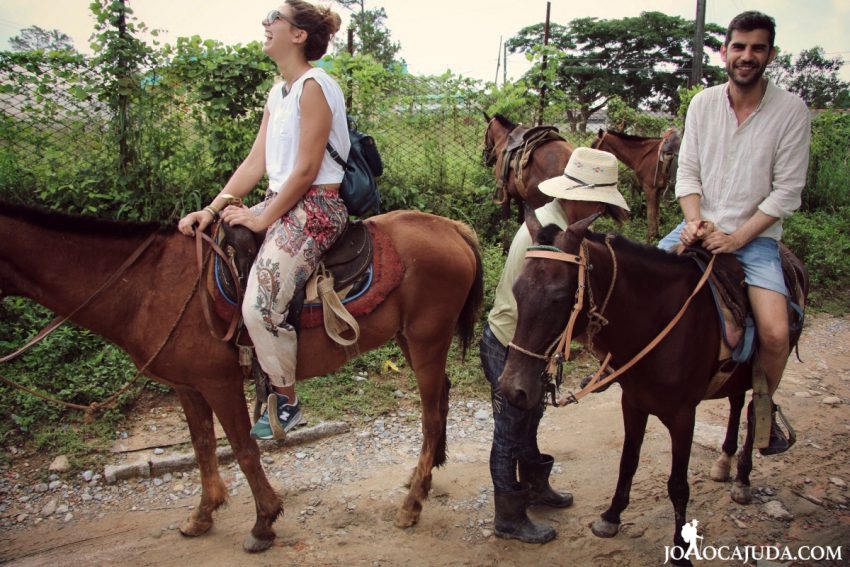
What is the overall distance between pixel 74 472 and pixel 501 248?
16.9 feet

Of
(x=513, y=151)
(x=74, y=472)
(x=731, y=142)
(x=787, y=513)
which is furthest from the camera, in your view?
(x=513, y=151)

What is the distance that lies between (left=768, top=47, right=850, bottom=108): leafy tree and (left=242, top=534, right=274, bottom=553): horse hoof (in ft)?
110

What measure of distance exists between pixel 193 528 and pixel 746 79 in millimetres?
3999

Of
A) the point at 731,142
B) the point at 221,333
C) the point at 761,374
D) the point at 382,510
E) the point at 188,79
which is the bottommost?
the point at 382,510

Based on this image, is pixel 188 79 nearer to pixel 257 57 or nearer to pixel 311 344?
pixel 257 57

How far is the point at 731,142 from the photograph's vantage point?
10.1 ft

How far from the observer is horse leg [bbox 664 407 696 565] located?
2.97m

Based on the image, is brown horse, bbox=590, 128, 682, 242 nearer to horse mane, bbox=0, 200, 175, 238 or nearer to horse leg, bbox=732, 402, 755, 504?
horse leg, bbox=732, 402, 755, 504

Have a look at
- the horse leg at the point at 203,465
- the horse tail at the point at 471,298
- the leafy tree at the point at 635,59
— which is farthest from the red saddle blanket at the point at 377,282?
the leafy tree at the point at 635,59

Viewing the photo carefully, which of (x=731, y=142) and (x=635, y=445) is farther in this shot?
(x=635, y=445)

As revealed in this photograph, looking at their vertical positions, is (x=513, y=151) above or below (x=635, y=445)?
above

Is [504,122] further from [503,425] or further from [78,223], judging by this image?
[78,223]

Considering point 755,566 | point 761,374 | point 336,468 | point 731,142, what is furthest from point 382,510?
point 731,142

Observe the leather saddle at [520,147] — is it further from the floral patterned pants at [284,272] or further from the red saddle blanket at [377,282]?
the floral patterned pants at [284,272]
